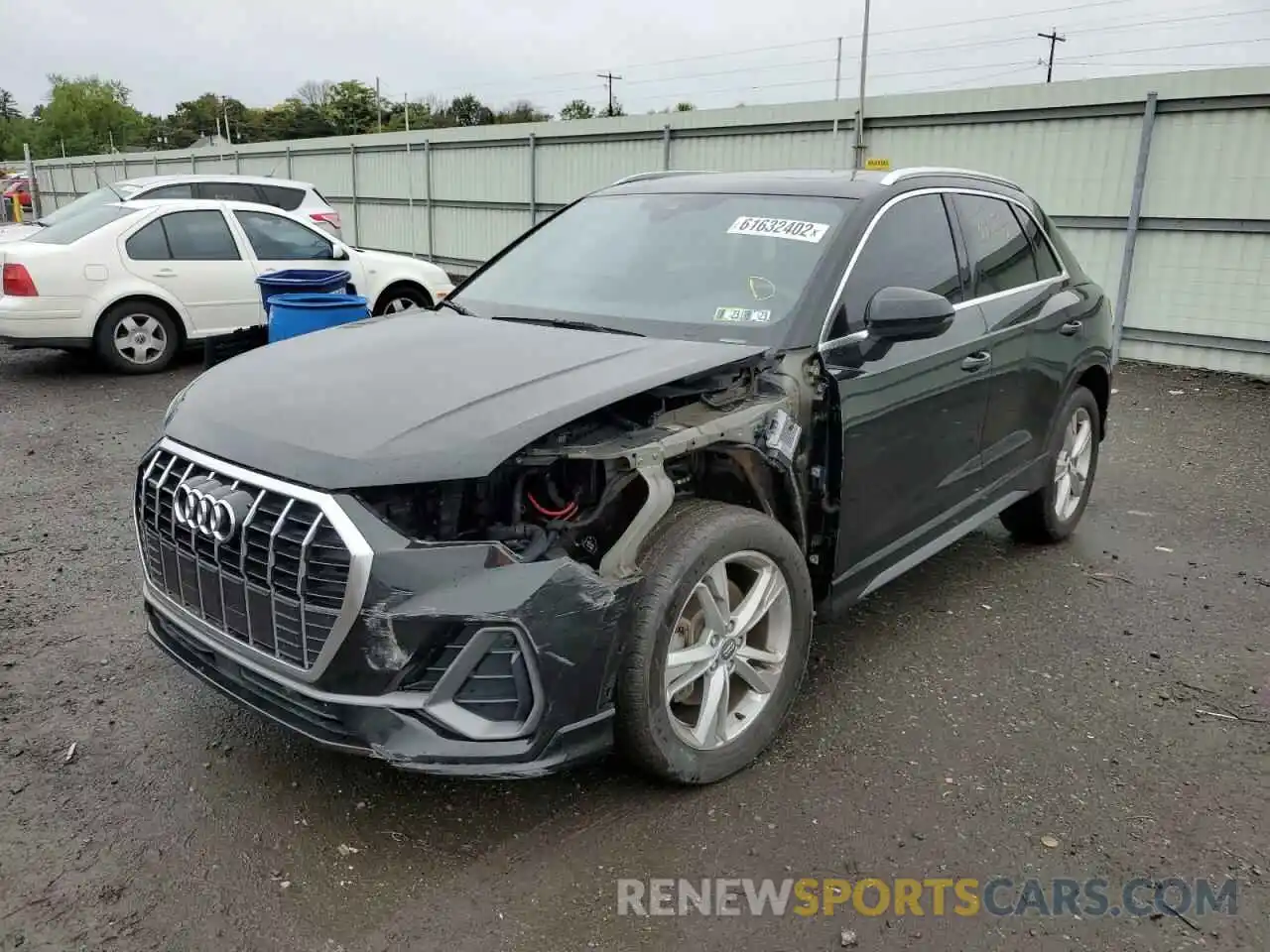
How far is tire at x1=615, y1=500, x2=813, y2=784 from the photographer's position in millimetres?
2604

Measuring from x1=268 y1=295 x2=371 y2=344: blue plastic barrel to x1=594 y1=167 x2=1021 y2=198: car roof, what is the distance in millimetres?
2414

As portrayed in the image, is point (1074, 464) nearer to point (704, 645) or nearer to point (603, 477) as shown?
point (704, 645)

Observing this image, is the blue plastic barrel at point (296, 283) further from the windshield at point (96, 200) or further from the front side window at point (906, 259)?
the front side window at point (906, 259)

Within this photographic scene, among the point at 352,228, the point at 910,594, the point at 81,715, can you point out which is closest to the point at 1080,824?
the point at 910,594

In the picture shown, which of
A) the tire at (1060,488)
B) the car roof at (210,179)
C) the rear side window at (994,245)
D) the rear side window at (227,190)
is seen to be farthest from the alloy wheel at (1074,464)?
the car roof at (210,179)

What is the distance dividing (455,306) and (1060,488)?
10.5 ft

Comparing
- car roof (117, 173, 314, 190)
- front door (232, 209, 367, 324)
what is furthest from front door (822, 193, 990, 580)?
car roof (117, 173, 314, 190)

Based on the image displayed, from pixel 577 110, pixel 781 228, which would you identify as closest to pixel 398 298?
pixel 781 228

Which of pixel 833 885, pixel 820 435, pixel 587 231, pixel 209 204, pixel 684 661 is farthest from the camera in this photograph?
pixel 209 204

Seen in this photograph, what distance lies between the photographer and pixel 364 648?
236 cm

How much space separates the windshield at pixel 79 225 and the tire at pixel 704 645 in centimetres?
831

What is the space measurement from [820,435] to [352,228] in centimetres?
1934

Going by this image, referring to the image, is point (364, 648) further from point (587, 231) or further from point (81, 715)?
point (587, 231)

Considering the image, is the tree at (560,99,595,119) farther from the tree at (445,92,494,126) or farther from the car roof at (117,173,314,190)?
the car roof at (117,173,314,190)
